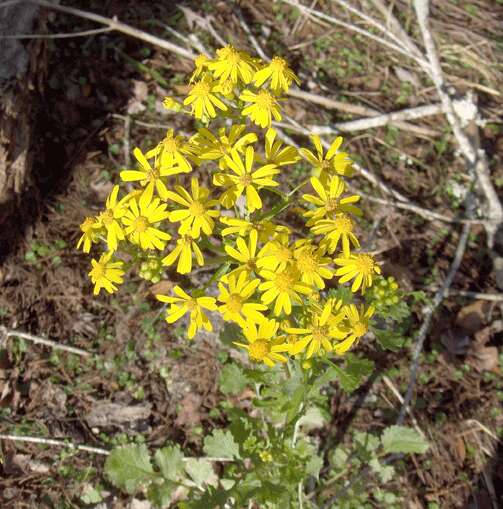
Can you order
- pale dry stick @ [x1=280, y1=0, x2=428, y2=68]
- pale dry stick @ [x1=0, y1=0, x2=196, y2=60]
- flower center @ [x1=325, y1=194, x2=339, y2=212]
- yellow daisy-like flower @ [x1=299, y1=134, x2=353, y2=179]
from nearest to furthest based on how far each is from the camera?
1. flower center @ [x1=325, y1=194, x2=339, y2=212]
2. yellow daisy-like flower @ [x1=299, y1=134, x2=353, y2=179]
3. pale dry stick @ [x1=0, y1=0, x2=196, y2=60]
4. pale dry stick @ [x1=280, y1=0, x2=428, y2=68]

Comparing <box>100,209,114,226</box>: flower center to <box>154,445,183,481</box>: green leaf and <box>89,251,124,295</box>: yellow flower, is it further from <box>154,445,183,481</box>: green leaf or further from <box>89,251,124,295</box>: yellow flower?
<box>154,445,183,481</box>: green leaf

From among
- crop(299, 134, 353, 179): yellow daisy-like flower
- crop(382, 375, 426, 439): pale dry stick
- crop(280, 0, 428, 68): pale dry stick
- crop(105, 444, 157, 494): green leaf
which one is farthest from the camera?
crop(280, 0, 428, 68): pale dry stick

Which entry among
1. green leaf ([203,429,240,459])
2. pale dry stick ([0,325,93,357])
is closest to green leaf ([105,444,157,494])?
green leaf ([203,429,240,459])

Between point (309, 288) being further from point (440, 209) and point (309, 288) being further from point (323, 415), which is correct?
point (440, 209)

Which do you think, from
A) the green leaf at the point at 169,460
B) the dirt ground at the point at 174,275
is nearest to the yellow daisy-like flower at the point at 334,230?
the dirt ground at the point at 174,275

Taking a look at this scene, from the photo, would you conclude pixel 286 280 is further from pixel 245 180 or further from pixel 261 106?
pixel 261 106

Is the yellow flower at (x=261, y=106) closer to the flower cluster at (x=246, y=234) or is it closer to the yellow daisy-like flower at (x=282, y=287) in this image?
the flower cluster at (x=246, y=234)

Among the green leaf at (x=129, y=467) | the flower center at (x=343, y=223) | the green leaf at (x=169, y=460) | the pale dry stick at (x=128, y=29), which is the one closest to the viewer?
the flower center at (x=343, y=223)
